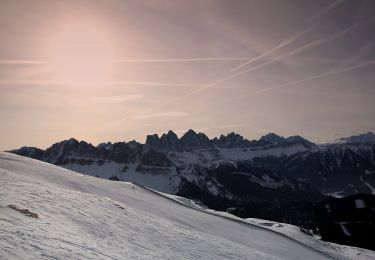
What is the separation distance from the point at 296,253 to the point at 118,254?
2718 cm

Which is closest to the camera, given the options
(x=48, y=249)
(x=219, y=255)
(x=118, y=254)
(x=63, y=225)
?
(x=48, y=249)

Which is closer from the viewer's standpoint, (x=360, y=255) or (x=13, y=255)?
(x=13, y=255)

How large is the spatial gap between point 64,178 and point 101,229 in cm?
1957

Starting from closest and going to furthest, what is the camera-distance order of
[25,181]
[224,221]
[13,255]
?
[13,255] → [25,181] → [224,221]

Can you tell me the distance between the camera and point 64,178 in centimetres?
3950

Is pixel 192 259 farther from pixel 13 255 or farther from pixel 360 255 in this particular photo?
pixel 360 255

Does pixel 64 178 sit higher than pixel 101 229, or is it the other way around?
pixel 64 178

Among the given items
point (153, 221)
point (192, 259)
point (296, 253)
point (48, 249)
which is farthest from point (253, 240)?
point (48, 249)

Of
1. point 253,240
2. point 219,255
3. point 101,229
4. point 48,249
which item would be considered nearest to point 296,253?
point 253,240

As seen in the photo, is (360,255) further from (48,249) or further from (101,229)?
(48,249)

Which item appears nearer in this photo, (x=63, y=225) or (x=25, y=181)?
(x=63, y=225)

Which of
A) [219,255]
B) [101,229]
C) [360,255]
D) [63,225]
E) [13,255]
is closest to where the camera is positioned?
[13,255]

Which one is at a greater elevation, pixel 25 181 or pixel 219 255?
pixel 25 181

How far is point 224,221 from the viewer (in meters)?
44.3
